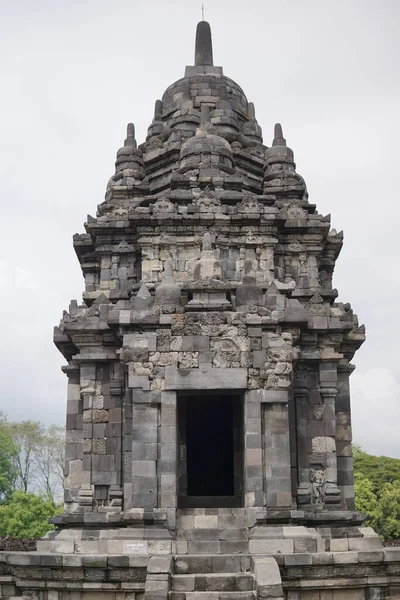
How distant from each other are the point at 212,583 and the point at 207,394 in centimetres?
358

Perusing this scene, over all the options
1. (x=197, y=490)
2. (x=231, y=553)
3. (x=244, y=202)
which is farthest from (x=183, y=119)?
(x=231, y=553)

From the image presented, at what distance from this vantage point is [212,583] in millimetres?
12289

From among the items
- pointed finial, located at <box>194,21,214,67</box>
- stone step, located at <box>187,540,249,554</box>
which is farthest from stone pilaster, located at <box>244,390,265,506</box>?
pointed finial, located at <box>194,21,214,67</box>

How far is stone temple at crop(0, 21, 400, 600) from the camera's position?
1288 centimetres

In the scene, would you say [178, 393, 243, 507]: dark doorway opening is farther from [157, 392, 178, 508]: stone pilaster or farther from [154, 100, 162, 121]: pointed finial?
[154, 100, 162, 121]: pointed finial

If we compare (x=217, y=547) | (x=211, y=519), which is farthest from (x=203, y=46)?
(x=217, y=547)

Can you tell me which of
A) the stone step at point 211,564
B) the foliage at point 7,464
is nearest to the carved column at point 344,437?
the stone step at point 211,564

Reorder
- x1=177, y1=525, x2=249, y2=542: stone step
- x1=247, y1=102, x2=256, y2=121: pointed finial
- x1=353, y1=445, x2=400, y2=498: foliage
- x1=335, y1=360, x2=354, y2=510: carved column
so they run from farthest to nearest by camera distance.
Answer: x1=353, y1=445, x2=400, y2=498: foliage, x1=247, y1=102, x2=256, y2=121: pointed finial, x1=335, y1=360, x2=354, y2=510: carved column, x1=177, y1=525, x2=249, y2=542: stone step

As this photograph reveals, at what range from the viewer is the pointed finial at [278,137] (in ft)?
69.5

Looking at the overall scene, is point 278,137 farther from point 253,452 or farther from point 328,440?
point 253,452

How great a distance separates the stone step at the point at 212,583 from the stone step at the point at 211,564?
0.35 meters

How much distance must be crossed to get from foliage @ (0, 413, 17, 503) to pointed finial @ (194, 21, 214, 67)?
91.8 ft

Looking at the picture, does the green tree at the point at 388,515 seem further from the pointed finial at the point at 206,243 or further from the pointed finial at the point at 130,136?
the pointed finial at the point at 206,243

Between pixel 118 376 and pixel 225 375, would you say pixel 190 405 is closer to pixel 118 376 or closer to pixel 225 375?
pixel 118 376
